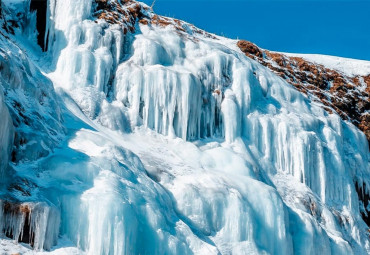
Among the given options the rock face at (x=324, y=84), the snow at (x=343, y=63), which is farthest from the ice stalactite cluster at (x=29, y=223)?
the snow at (x=343, y=63)

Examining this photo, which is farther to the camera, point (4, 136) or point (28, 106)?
point (28, 106)

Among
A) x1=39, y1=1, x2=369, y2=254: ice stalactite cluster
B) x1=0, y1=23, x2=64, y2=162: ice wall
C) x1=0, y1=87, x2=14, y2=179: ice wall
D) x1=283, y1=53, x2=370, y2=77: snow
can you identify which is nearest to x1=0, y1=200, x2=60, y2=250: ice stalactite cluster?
x1=0, y1=87, x2=14, y2=179: ice wall

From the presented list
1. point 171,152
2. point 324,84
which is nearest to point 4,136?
point 171,152

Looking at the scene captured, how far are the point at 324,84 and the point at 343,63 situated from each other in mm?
8007

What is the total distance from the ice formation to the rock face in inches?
128

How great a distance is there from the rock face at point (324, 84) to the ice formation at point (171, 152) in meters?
3.26

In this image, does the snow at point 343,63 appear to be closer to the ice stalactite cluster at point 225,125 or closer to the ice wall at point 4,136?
the ice stalactite cluster at point 225,125

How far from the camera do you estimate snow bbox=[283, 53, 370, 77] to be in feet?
153

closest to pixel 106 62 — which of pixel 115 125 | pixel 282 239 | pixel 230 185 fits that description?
pixel 115 125

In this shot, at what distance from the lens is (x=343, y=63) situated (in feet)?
160

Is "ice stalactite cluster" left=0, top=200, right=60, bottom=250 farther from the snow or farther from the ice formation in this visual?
the snow

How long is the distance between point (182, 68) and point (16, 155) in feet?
43.9

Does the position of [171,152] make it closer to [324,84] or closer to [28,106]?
[28,106]

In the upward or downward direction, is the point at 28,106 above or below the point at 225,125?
below
